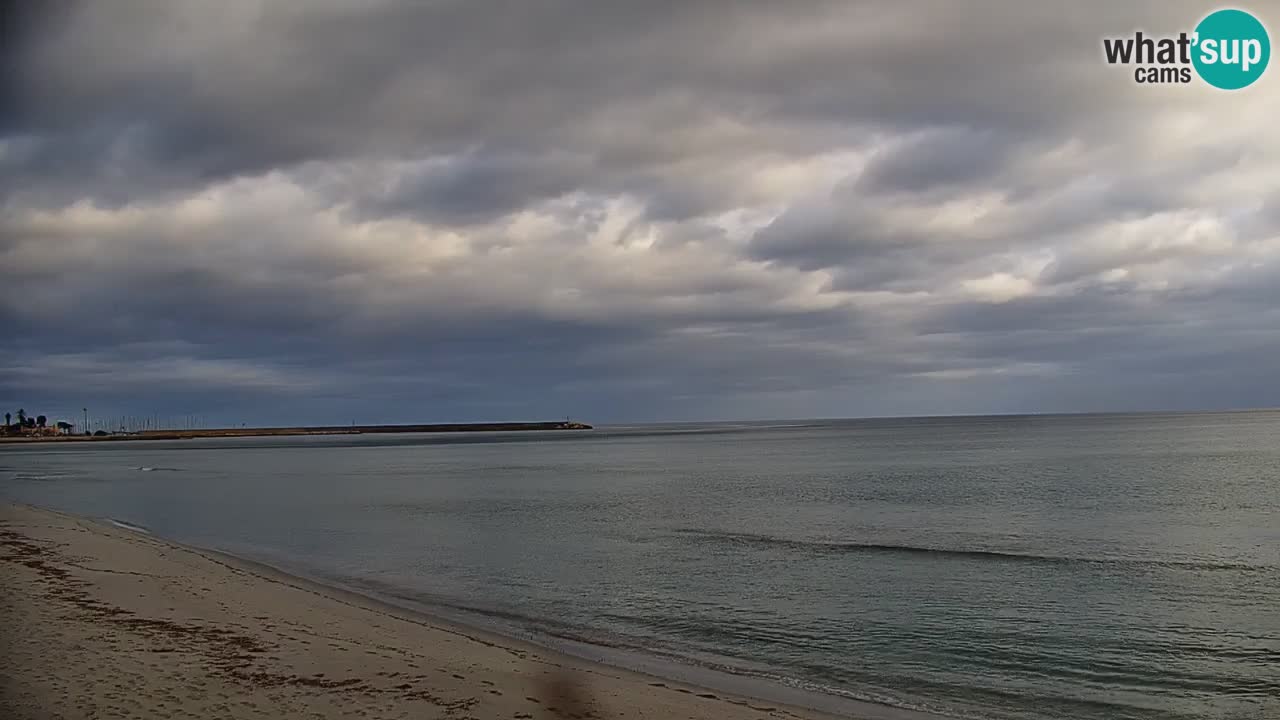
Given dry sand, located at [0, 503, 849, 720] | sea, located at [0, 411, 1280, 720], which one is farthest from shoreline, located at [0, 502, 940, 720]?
sea, located at [0, 411, 1280, 720]

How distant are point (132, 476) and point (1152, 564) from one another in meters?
82.0

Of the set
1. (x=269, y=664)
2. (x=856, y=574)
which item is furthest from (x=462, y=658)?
(x=856, y=574)

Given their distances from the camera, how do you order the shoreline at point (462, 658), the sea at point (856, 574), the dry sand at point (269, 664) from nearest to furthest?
the dry sand at point (269, 664) < the shoreline at point (462, 658) < the sea at point (856, 574)

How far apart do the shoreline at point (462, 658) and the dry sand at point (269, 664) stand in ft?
0.16

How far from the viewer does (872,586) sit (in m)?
22.5

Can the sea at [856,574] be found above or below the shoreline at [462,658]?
below

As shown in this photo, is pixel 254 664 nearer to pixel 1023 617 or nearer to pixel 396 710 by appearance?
pixel 396 710

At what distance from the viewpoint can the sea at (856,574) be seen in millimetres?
14742

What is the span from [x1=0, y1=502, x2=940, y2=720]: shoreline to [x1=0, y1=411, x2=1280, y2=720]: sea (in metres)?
0.26

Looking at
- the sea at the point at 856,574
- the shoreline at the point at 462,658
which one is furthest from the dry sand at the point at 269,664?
the sea at the point at 856,574

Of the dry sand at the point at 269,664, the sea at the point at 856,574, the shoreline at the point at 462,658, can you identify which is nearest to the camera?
the dry sand at the point at 269,664

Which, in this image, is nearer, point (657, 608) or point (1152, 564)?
point (657, 608)

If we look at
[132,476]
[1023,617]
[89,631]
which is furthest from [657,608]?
[132,476]

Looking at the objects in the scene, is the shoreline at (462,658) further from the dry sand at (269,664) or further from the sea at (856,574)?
the sea at (856,574)
